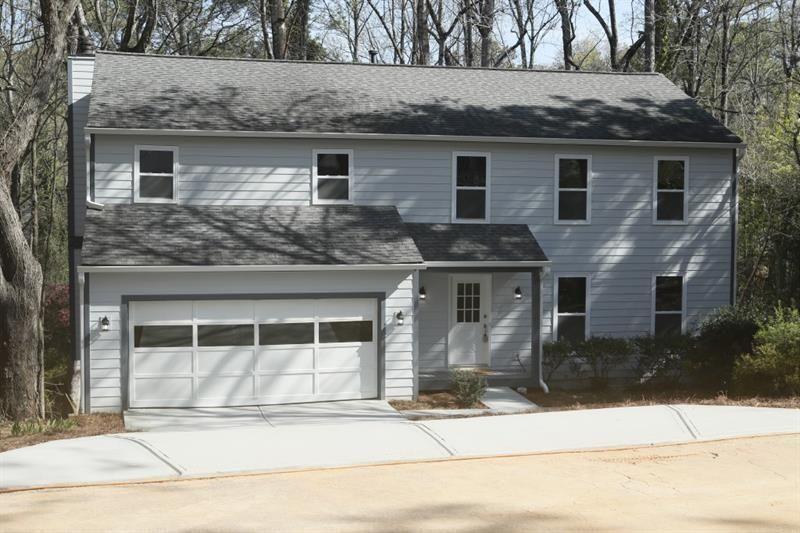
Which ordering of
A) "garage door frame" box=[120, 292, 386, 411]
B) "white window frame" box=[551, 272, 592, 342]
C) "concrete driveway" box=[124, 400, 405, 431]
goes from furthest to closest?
"white window frame" box=[551, 272, 592, 342] < "garage door frame" box=[120, 292, 386, 411] < "concrete driveway" box=[124, 400, 405, 431]

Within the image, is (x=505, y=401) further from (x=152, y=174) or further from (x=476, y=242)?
(x=152, y=174)

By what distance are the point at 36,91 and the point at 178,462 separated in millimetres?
7761

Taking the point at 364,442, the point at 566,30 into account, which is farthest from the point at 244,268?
the point at 566,30

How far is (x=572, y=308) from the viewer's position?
2092cm

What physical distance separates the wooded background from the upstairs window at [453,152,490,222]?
21.7ft

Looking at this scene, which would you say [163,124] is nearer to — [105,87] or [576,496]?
[105,87]

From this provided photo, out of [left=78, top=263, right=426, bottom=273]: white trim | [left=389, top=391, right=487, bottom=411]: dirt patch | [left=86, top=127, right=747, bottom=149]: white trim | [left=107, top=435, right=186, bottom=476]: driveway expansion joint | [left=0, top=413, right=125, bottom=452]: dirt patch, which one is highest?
[left=86, top=127, right=747, bottom=149]: white trim

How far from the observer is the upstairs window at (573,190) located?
20812mm

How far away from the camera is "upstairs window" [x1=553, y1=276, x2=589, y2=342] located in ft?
68.3

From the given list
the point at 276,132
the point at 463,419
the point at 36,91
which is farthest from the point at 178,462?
the point at 276,132

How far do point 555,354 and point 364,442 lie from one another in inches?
326

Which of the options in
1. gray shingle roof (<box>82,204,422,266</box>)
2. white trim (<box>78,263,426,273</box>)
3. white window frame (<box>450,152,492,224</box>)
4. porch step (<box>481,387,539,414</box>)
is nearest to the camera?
white trim (<box>78,263,426,273</box>)

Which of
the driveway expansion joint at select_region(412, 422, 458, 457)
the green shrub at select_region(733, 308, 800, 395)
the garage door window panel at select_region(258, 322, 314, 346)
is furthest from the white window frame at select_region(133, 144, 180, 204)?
the green shrub at select_region(733, 308, 800, 395)

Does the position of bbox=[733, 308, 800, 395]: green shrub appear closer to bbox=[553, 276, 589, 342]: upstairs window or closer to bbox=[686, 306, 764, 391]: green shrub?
bbox=[686, 306, 764, 391]: green shrub
